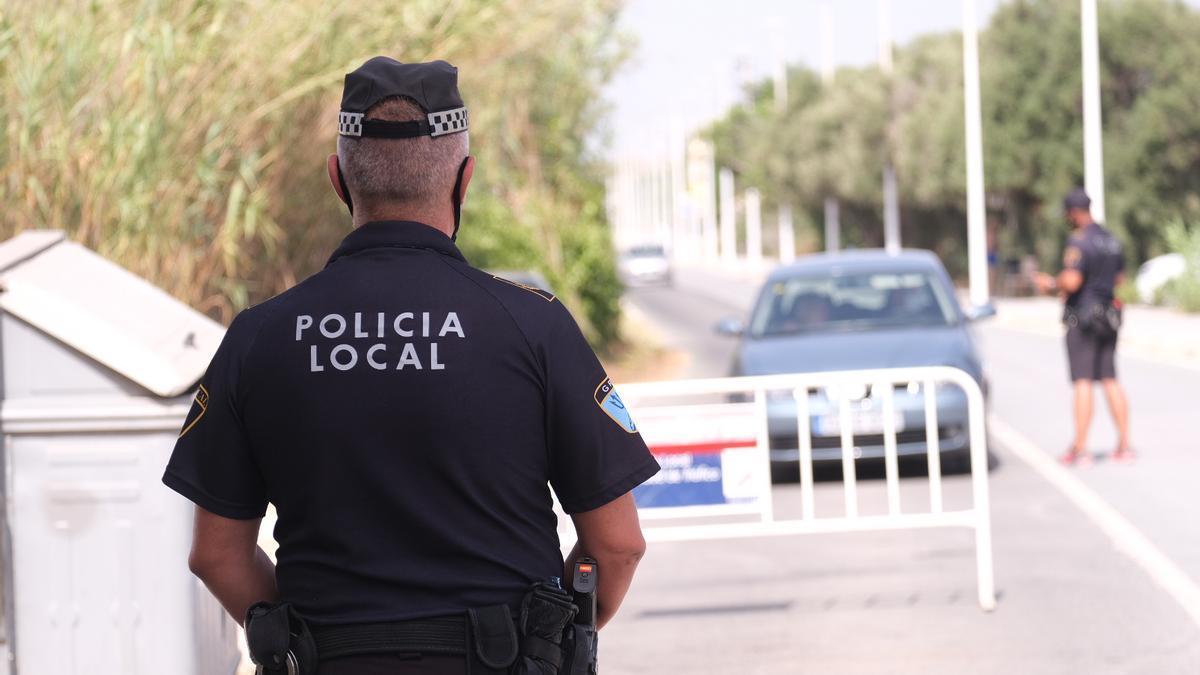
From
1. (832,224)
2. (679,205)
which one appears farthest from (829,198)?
(679,205)

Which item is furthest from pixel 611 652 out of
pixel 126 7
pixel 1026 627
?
pixel 126 7

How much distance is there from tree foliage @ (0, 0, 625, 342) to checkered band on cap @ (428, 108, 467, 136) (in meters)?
6.57

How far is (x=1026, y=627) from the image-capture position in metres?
7.36

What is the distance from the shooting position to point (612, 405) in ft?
9.51

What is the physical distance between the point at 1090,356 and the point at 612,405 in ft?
32.2

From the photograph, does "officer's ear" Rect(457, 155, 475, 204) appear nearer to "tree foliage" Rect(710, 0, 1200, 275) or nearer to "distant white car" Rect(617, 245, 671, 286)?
"tree foliage" Rect(710, 0, 1200, 275)

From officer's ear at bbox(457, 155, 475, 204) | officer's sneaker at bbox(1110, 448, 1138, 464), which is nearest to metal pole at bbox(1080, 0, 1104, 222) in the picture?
officer's sneaker at bbox(1110, 448, 1138, 464)

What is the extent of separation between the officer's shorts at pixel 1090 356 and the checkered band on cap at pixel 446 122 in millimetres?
9796

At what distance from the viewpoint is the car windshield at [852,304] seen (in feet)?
A: 42.5

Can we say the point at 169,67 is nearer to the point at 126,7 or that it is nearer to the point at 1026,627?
the point at 126,7

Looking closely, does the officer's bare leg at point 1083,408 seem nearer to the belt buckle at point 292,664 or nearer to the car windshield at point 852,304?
the car windshield at point 852,304

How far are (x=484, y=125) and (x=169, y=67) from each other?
7.20 m

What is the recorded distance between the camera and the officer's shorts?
12.1 meters

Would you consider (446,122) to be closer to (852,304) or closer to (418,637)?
(418,637)
